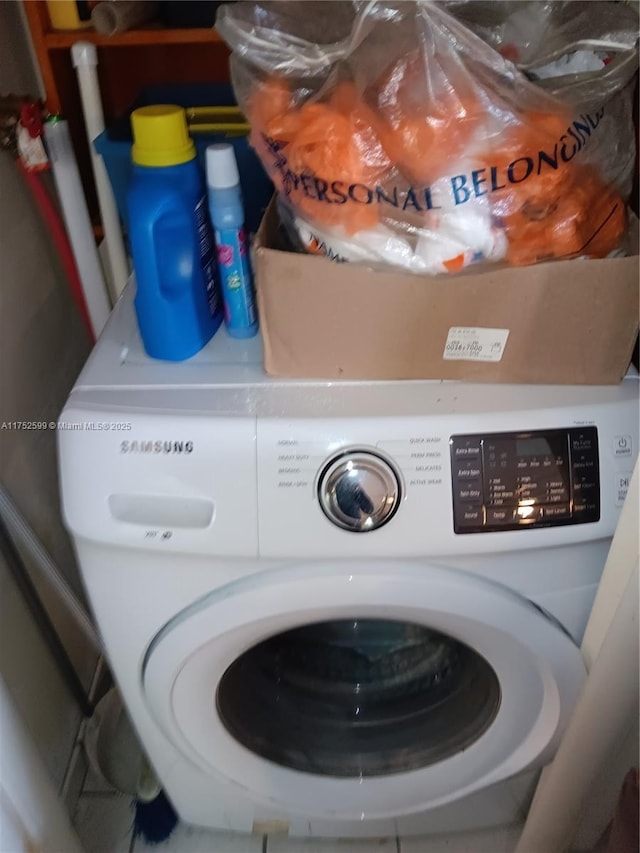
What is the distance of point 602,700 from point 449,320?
1.43 ft

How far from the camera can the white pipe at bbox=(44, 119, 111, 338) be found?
904 mm

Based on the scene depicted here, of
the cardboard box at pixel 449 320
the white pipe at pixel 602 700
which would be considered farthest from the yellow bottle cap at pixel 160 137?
the white pipe at pixel 602 700

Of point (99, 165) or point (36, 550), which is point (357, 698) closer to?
point (36, 550)

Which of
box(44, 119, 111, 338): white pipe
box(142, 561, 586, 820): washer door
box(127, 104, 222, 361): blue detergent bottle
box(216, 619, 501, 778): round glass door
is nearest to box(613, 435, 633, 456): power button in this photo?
box(142, 561, 586, 820): washer door

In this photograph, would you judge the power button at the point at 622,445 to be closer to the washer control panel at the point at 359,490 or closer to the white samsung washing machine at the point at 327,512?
the white samsung washing machine at the point at 327,512

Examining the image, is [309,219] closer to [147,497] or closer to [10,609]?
[147,497]

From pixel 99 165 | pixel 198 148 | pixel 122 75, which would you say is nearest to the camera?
pixel 198 148

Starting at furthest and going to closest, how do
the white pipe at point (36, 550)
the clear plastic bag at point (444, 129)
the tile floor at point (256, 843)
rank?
the tile floor at point (256, 843) → the white pipe at point (36, 550) → the clear plastic bag at point (444, 129)

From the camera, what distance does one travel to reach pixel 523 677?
821 mm

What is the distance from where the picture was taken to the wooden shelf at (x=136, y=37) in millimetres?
889

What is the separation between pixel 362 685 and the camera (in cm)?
103

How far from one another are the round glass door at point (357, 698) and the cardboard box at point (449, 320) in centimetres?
40

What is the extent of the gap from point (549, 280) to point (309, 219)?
240 mm

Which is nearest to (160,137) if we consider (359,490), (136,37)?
(136,37)
